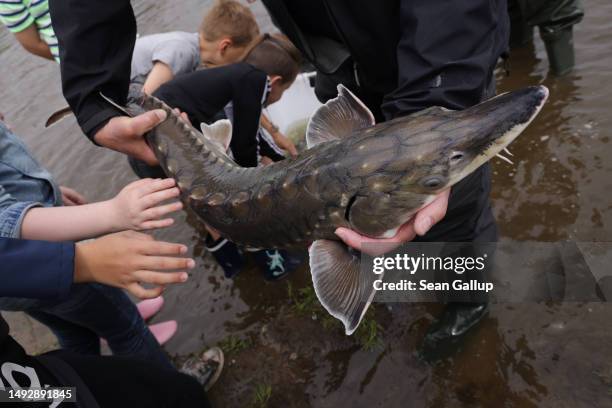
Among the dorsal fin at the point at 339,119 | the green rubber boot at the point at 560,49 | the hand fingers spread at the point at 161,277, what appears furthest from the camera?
the green rubber boot at the point at 560,49

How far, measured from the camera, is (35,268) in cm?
134

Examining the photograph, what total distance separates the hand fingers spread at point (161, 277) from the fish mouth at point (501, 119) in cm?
91

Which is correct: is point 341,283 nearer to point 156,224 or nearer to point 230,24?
point 156,224

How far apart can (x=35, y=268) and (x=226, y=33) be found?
240cm

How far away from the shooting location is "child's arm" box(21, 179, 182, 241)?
1.67 meters

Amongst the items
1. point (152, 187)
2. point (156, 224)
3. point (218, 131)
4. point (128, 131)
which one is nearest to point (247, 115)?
point (218, 131)

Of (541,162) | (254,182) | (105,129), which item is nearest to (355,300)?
(254,182)

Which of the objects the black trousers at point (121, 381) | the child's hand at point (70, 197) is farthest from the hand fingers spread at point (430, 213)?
the child's hand at point (70, 197)

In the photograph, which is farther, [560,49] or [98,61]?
[560,49]

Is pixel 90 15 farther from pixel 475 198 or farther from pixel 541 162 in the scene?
pixel 541 162

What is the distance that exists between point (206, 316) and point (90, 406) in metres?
1.72

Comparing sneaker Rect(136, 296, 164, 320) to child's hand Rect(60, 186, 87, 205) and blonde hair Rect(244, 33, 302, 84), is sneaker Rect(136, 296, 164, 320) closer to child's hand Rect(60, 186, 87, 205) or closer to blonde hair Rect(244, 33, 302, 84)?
child's hand Rect(60, 186, 87, 205)

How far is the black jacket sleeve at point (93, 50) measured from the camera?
2.04 m

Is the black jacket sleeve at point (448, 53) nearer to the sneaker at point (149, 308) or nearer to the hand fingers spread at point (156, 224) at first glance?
the hand fingers spread at point (156, 224)
